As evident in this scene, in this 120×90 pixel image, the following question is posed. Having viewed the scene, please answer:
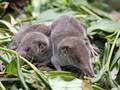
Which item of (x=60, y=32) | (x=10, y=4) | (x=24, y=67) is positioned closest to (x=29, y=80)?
(x=24, y=67)

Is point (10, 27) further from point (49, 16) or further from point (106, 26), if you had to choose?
point (106, 26)

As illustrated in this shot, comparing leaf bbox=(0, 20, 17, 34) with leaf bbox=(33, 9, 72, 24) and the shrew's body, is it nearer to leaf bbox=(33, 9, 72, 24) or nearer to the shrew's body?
leaf bbox=(33, 9, 72, 24)

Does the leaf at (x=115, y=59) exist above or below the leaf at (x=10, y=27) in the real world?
below

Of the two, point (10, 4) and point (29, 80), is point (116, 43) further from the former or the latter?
point (10, 4)

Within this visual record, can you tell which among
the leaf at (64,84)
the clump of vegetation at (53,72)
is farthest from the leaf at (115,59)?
the leaf at (64,84)

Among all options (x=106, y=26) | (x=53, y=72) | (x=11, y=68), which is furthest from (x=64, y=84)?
(x=106, y=26)

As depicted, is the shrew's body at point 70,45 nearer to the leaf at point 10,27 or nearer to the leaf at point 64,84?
the leaf at point 64,84

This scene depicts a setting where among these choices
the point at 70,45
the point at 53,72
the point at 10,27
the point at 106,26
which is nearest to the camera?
the point at 53,72

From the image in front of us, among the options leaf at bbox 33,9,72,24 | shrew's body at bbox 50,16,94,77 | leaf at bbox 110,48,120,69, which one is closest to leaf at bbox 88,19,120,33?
shrew's body at bbox 50,16,94,77
